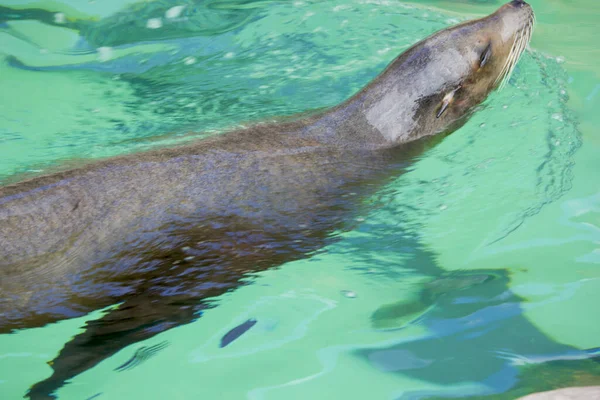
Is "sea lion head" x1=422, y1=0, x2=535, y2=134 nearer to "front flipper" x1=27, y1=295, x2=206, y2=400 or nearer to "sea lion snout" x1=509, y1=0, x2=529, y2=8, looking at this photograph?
"sea lion snout" x1=509, y1=0, x2=529, y2=8

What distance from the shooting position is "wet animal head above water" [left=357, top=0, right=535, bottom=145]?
4.11 m

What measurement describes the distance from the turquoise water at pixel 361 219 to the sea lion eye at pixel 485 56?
14.7 inches

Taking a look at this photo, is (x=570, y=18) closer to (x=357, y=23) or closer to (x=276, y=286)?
(x=357, y=23)

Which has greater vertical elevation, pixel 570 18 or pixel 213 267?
pixel 570 18

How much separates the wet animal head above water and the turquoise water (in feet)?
0.70

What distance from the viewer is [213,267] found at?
3.18 meters

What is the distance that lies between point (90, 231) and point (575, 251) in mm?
2542

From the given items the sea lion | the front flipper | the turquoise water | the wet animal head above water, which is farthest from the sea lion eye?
the front flipper

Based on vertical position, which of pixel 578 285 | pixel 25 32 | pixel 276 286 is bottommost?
pixel 578 285

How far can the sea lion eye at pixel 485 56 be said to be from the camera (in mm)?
4230

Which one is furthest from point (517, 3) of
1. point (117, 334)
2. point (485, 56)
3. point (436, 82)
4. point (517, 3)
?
point (117, 334)

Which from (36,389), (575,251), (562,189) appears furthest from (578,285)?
(36,389)

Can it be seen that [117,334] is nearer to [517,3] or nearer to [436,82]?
[436,82]

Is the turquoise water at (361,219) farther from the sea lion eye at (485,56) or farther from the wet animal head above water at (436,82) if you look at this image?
the sea lion eye at (485,56)
